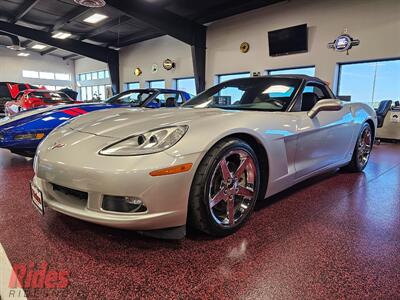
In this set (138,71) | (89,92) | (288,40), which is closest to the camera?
(288,40)

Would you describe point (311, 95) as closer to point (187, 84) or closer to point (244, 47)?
point (244, 47)

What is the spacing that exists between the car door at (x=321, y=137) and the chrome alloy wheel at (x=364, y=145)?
0.44 metres

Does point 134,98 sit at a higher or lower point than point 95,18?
lower

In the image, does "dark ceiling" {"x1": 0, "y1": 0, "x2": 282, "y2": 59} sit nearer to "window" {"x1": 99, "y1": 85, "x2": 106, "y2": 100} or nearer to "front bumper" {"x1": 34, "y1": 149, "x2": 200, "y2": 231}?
"window" {"x1": 99, "y1": 85, "x2": 106, "y2": 100}

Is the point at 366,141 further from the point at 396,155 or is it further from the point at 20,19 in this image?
the point at 20,19

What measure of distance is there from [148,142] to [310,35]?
767cm

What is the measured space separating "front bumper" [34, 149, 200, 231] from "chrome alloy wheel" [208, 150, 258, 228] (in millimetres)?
223

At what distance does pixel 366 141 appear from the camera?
325 centimetres

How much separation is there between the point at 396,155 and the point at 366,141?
6.00 ft

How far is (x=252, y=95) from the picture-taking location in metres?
2.30

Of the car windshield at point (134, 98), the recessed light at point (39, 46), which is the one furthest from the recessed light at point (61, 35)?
the car windshield at point (134, 98)

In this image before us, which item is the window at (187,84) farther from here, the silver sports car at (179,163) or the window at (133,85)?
the silver sports car at (179,163)

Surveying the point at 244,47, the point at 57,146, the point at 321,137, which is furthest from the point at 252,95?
the point at 244,47

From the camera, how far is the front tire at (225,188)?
1.45m
